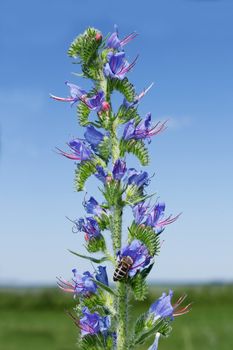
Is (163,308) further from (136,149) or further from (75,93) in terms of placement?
(75,93)

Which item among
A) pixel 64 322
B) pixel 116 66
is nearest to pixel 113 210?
pixel 116 66

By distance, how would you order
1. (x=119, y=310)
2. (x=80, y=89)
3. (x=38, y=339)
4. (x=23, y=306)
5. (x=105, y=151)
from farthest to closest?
(x=23, y=306), (x=38, y=339), (x=80, y=89), (x=105, y=151), (x=119, y=310)

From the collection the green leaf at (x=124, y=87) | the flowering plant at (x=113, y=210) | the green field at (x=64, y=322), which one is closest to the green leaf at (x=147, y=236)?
the flowering plant at (x=113, y=210)

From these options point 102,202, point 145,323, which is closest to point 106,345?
point 145,323

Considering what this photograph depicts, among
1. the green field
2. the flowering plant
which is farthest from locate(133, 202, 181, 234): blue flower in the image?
the green field

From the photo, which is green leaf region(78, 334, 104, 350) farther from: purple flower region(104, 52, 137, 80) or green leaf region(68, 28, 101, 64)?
green leaf region(68, 28, 101, 64)

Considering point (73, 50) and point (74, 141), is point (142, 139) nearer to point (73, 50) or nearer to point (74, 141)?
point (74, 141)
